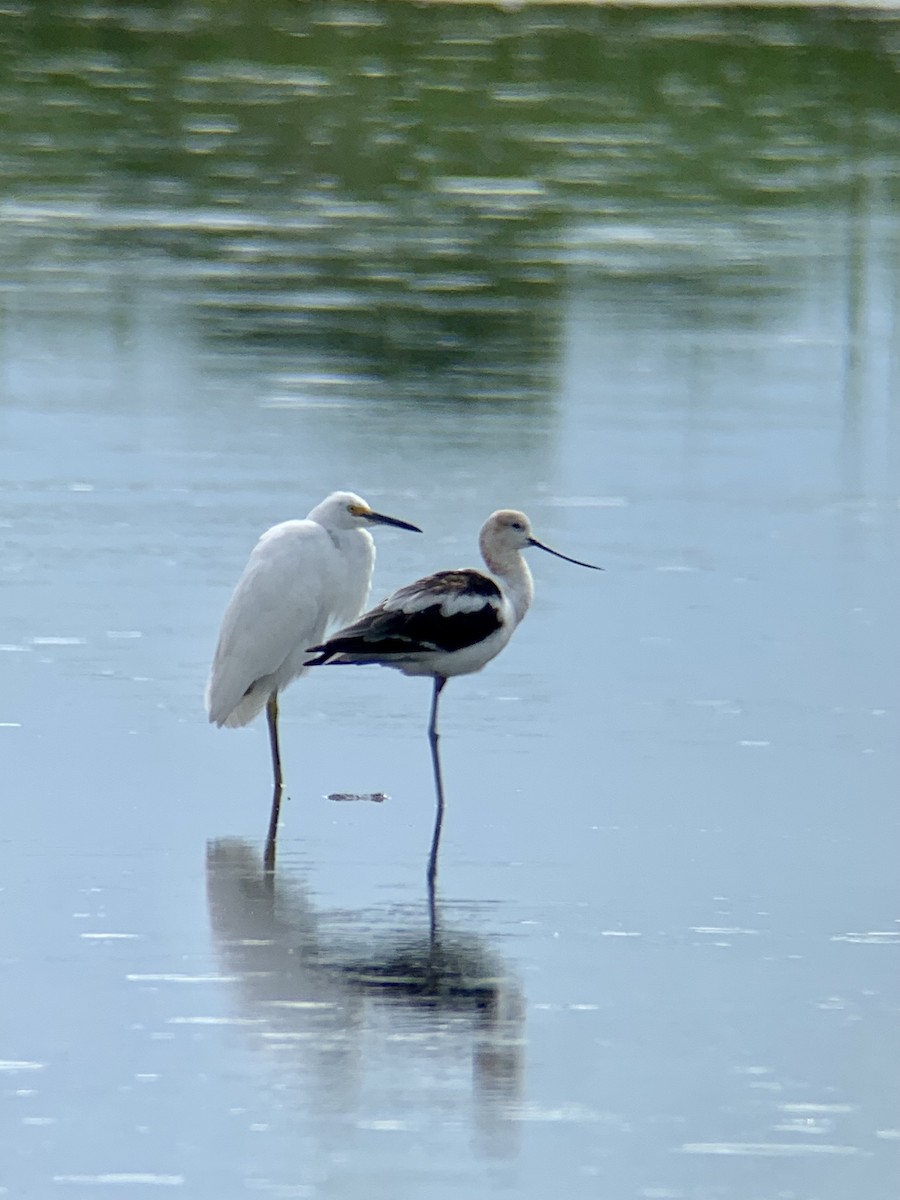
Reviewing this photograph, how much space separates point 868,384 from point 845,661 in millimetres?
5856

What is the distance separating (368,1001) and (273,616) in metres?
2.37

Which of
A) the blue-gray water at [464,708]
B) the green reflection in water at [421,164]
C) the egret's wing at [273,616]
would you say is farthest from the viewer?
the green reflection in water at [421,164]

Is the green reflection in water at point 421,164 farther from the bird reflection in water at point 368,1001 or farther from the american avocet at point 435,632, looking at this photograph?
the bird reflection in water at point 368,1001

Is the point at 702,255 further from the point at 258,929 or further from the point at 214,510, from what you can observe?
the point at 258,929

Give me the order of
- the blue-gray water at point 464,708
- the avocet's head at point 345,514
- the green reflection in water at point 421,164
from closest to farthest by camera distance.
A: the blue-gray water at point 464,708, the avocet's head at point 345,514, the green reflection in water at point 421,164

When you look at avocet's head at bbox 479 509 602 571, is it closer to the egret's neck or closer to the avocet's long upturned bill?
the egret's neck

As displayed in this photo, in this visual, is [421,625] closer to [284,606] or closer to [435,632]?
[435,632]

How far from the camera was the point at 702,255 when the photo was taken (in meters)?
19.3

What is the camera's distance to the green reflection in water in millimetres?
16516

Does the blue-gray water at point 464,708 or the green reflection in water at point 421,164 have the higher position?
the blue-gray water at point 464,708

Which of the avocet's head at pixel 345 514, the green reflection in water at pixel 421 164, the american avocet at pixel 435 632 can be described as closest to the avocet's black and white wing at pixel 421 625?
the american avocet at pixel 435 632

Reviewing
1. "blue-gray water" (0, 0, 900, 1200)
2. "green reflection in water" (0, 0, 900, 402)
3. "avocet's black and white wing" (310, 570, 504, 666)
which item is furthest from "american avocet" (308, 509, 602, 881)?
"green reflection in water" (0, 0, 900, 402)

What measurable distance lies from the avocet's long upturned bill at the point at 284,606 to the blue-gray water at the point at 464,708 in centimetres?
24

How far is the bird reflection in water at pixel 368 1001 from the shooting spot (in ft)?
18.4
